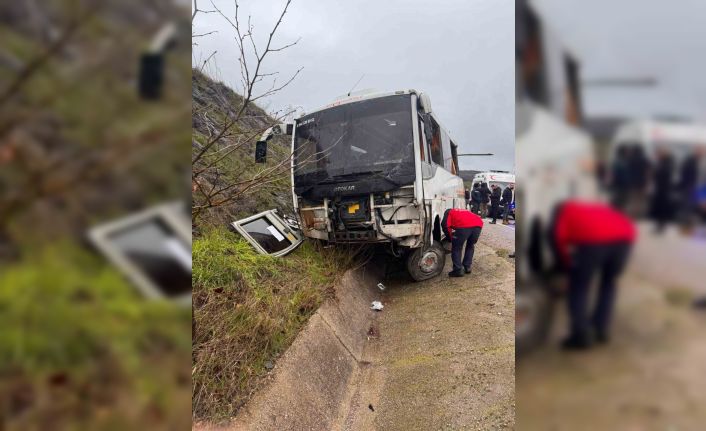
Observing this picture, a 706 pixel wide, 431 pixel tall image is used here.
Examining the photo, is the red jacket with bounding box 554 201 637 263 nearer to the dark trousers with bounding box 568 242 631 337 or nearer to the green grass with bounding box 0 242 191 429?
the dark trousers with bounding box 568 242 631 337

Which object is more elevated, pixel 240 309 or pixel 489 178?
pixel 489 178

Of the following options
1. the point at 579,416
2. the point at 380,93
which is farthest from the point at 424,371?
the point at 380,93

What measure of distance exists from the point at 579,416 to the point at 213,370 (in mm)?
2725

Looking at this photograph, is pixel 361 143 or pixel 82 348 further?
pixel 361 143

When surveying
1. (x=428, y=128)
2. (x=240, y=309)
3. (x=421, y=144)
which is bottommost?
(x=240, y=309)

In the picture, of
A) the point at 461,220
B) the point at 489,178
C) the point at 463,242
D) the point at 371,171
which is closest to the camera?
the point at 371,171

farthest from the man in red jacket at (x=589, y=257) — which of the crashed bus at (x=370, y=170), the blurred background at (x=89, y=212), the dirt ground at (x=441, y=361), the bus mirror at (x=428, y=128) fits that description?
the bus mirror at (x=428, y=128)

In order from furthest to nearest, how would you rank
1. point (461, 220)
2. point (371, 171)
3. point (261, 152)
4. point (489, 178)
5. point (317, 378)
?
point (489, 178), point (461, 220), point (371, 171), point (261, 152), point (317, 378)

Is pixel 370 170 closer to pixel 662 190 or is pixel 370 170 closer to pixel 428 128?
pixel 428 128

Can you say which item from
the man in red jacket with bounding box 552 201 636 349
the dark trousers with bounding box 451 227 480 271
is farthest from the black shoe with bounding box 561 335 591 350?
the dark trousers with bounding box 451 227 480 271

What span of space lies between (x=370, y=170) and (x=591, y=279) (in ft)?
14.6

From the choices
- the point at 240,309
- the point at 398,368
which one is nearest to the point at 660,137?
the point at 240,309

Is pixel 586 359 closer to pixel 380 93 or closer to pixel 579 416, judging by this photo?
pixel 579 416

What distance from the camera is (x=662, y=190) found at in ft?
1.39
